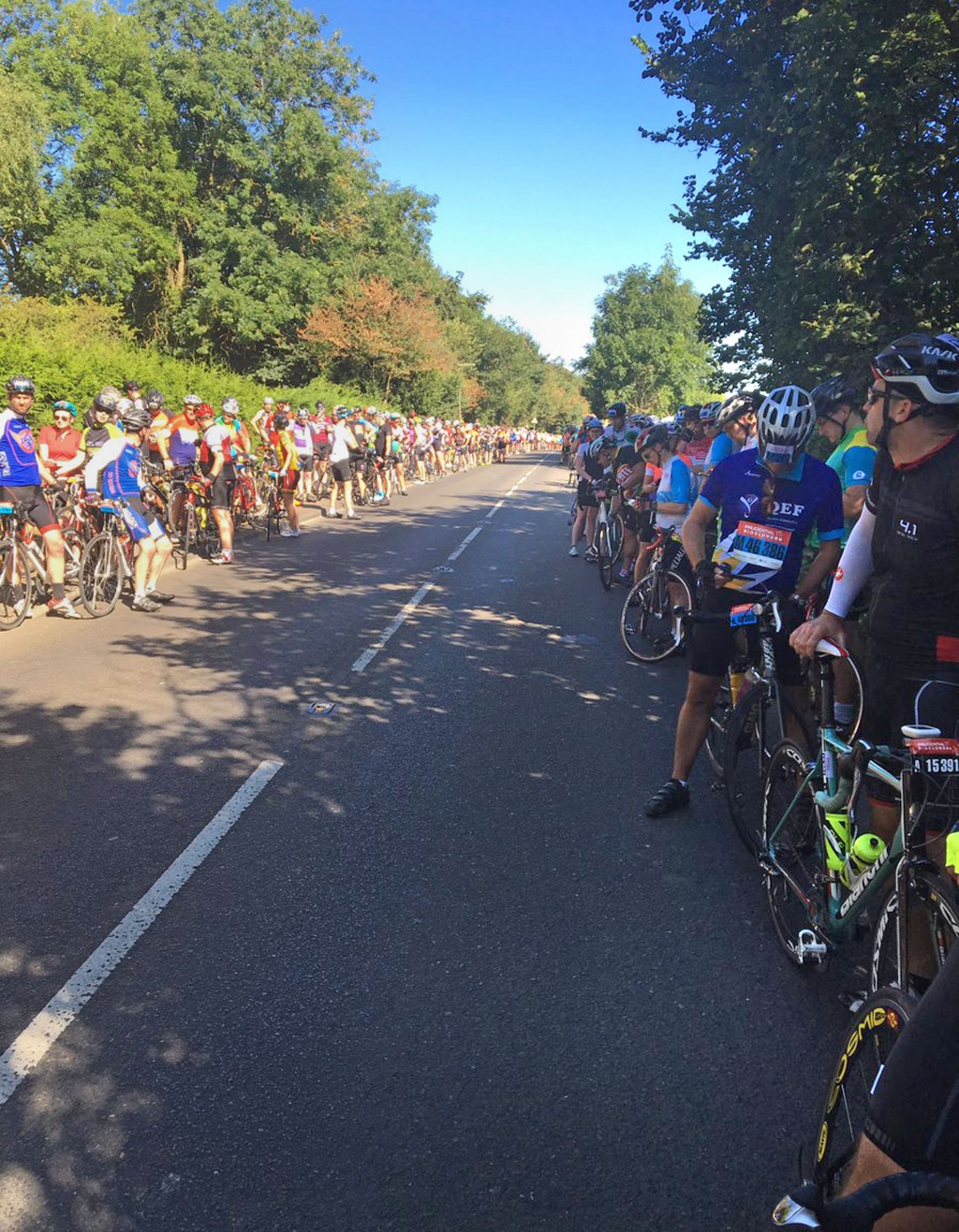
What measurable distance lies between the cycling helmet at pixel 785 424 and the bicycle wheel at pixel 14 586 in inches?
277

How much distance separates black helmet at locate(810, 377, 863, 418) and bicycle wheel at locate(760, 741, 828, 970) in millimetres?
3287

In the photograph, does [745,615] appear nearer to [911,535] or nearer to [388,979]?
[911,535]

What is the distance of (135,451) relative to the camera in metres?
8.98

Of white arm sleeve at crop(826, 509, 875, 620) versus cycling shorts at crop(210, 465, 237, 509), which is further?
cycling shorts at crop(210, 465, 237, 509)

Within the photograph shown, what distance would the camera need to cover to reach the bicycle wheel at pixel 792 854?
3184 mm

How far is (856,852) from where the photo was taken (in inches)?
105

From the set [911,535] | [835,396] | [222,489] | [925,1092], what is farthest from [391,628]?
[925,1092]

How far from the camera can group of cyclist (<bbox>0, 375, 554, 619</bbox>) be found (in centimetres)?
839

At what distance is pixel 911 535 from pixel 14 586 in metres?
8.15

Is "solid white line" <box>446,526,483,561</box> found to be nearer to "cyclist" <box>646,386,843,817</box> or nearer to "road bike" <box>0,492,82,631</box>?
"road bike" <box>0,492,82,631</box>

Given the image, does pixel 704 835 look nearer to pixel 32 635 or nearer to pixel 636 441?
pixel 32 635

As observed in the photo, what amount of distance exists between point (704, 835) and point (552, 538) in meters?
13.0

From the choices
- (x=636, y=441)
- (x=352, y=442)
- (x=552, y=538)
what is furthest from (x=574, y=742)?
(x=352, y=442)

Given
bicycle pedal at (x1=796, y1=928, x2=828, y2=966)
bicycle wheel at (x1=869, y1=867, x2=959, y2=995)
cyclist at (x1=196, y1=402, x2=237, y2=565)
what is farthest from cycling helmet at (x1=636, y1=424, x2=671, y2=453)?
bicycle wheel at (x1=869, y1=867, x2=959, y2=995)
